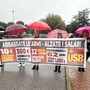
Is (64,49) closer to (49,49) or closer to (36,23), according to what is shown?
(49,49)

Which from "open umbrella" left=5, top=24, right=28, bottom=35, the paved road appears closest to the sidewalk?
the paved road

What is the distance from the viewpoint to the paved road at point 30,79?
828 centimetres

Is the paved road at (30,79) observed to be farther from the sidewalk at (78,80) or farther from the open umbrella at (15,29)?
the open umbrella at (15,29)

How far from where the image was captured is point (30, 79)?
30.9 feet

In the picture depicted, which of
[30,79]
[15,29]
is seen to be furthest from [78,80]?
[15,29]

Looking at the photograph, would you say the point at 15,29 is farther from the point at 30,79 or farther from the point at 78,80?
the point at 78,80

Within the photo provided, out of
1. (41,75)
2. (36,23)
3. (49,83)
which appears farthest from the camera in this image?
(36,23)

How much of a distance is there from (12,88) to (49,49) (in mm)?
2993

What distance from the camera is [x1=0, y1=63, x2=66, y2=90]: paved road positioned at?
326 inches

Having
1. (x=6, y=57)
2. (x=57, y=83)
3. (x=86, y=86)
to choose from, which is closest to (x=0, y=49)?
(x=6, y=57)

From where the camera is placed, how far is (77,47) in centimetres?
1027

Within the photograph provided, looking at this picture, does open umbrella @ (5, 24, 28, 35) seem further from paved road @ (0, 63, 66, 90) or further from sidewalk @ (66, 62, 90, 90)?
sidewalk @ (66, 62, 90, 90)

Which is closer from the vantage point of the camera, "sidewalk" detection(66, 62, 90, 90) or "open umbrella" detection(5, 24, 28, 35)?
"sidewalk" detection(66, 62, 90, 90)

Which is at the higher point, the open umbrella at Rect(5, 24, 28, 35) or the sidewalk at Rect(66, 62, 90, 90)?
the open umbrella at Rect(5, 24, 28, 35)
